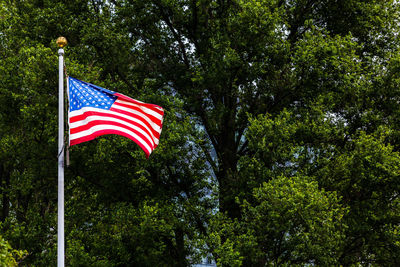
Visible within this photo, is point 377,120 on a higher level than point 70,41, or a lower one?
lower

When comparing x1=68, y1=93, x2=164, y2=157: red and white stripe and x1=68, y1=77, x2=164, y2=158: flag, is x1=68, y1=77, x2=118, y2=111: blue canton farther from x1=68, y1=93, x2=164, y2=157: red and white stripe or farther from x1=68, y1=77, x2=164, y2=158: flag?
x1=68, y1=93, x2=164, y2=157: red and white stripe

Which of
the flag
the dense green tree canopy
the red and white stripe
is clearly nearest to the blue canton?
the flag

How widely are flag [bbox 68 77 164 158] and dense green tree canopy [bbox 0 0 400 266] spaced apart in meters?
3.27

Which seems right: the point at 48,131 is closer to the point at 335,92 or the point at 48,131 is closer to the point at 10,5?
the point at 10,5

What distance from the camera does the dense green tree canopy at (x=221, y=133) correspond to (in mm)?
13555

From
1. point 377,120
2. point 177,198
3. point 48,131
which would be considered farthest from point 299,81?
point 48,131

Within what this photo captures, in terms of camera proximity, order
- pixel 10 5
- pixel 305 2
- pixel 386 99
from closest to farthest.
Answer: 1. pixel 386 99
2. pixel 305 2
3. pixel 10 5

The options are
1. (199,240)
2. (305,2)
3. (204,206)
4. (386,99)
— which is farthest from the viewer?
(305,2)

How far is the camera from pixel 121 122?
32.5ft

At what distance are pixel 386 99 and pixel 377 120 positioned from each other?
2.63 ft

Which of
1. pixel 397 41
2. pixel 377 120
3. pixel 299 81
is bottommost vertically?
pixel 377 120

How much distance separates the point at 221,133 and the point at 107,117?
26.6ft

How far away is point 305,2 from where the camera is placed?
679 inches

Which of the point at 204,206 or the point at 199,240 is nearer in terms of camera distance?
the point at 199,240
